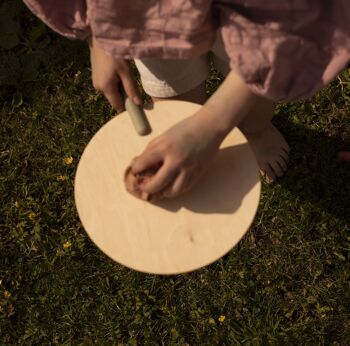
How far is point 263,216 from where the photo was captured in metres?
1.84

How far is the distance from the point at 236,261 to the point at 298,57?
98 centimetres

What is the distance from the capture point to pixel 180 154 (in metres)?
0.99

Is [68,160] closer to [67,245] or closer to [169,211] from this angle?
[67,245]

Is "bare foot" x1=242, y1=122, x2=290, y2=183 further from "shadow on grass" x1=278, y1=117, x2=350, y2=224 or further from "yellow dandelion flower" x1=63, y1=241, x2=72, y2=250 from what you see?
"yellow dandelion flower" x1=63, y1=241, x2=72, y2=250

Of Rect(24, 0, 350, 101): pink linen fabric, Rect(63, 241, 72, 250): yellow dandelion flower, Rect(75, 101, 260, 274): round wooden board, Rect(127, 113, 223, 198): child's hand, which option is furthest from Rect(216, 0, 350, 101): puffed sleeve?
Rect(63, 241, 72, 250): yellow dandelion flower

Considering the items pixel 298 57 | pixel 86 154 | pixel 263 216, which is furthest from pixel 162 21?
pixel 263 216

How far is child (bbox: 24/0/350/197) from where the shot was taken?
0.92 m

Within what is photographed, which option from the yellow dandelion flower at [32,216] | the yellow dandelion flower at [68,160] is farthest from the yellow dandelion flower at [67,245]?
the yellow dandelion flower at [68,160]

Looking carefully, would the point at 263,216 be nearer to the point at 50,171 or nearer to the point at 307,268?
the point at 307,268

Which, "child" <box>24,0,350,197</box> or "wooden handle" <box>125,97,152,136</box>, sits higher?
"child" <box>24,0,350,197</box>

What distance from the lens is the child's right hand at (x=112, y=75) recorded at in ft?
3.96

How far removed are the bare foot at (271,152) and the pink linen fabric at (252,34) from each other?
830 mm

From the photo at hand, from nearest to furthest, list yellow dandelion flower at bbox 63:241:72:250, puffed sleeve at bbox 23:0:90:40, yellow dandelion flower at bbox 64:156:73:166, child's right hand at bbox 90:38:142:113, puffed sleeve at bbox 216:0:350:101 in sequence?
puffed sleeve at bbox 216:0:350:101, puffed sleeve at bbox 23:0:90:40, child's right hand at bbox 90:38:142:113, yellow dandelion flower at bbox 63:241:72:250, yellow dandelion flower at bbox 64:156:73:166

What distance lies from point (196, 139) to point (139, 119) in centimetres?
25
